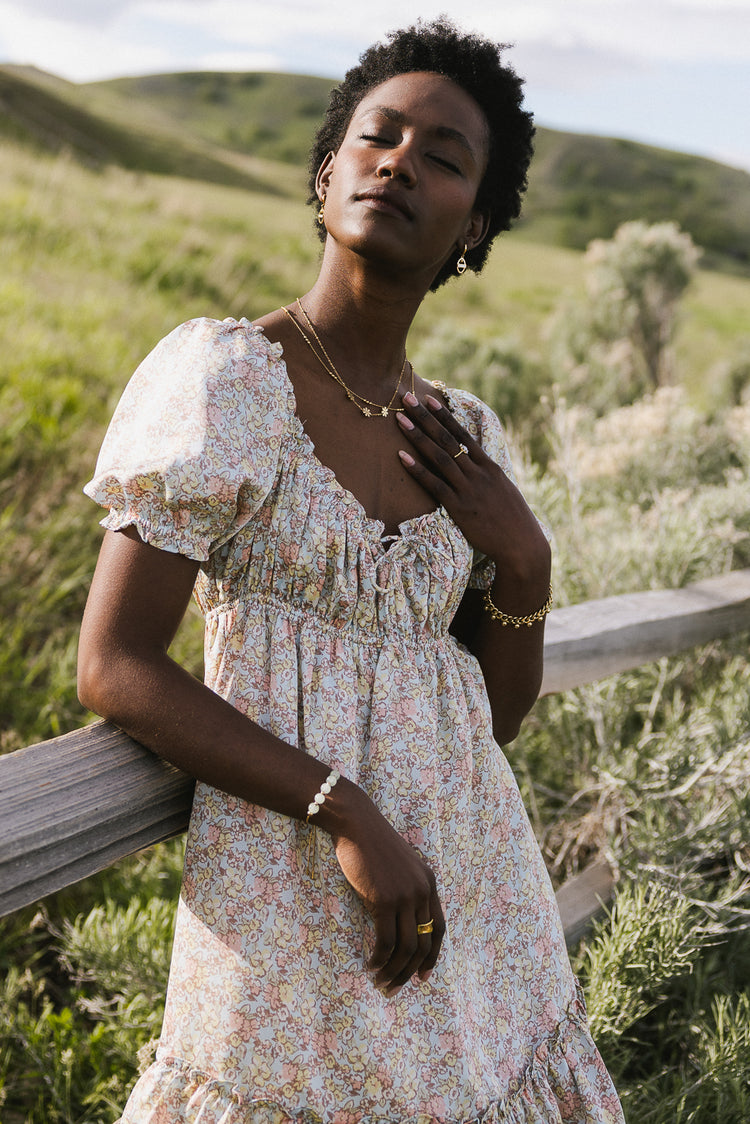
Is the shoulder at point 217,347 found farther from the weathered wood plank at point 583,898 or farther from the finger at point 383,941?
the weathered wood plank at point 583,898

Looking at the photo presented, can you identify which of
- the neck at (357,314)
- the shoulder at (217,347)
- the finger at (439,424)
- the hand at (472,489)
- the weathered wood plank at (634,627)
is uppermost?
the neck at (357,314)

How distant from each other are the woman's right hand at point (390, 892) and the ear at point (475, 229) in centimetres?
108

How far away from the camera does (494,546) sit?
1631 mm

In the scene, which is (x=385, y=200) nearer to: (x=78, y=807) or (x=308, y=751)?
(x=308, y=751)

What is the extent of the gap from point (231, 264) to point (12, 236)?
10.6ft

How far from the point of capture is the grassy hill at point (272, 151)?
33000 mm

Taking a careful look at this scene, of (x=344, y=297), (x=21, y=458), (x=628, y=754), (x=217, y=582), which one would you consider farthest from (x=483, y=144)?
(x=21, y=458)

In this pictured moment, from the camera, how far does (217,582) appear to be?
140 cm

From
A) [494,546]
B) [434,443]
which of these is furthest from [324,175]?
[494,546]

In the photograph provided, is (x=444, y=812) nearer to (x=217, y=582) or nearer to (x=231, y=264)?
(x=217, y=582)

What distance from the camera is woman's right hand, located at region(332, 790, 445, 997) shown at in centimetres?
128

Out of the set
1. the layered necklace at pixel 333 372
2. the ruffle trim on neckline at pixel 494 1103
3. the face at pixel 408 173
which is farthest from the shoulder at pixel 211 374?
the ruffle trim on neckline at pixel 494 1103

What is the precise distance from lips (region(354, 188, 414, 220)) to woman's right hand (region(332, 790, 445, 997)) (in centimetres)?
90

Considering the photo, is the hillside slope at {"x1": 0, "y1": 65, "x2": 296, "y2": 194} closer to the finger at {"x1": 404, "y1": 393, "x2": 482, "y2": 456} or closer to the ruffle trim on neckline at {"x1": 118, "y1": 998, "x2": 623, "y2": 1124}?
the finger at {"x1": 404, "y1": 393, "x2": 482, "y2": 456}
